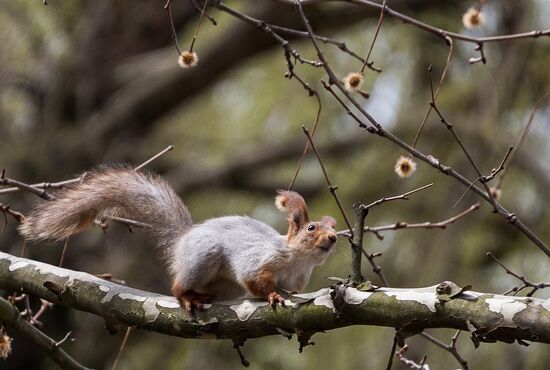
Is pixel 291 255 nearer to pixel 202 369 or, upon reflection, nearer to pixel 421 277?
pixel 421 277

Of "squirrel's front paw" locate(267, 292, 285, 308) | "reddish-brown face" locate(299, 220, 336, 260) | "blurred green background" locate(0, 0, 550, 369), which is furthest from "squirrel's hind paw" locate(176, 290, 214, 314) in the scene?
"blurred green background" locate(0, 0, 550, 369)

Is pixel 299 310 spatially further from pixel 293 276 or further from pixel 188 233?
pixel 188 233

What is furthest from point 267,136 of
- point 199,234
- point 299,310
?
point 299,310

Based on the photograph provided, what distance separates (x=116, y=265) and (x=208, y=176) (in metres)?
0.82

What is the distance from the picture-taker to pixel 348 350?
5.20 m

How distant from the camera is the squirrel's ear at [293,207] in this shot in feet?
8.91

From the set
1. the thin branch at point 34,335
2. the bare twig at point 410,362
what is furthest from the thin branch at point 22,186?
the bare twig at point 410,362

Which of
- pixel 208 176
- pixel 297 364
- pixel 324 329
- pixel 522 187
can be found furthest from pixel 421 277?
pixel 324 329

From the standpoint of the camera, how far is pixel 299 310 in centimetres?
214

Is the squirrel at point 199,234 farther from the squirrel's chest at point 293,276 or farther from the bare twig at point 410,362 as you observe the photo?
the bare twig at point 410,362

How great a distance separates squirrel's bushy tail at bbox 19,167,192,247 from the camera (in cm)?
286

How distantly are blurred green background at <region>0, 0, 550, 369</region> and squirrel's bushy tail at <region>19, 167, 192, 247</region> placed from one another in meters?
1.84

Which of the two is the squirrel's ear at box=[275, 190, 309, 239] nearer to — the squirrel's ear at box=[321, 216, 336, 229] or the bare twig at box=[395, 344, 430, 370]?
the squirrel's ear at box=[321, 216, 336, 229]

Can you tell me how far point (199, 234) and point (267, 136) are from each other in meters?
4.25
